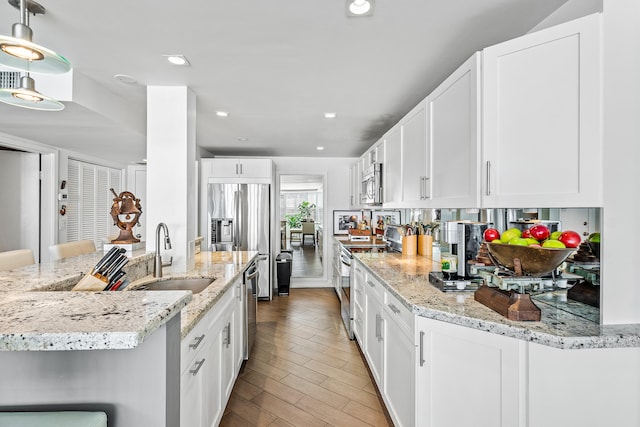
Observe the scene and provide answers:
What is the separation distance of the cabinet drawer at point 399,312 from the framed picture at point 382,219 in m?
2.69

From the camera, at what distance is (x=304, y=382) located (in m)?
2.43

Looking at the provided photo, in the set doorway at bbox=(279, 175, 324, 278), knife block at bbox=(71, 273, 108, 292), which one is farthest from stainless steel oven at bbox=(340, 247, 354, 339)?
doorway at bbox=(279, 175, 324, 278)

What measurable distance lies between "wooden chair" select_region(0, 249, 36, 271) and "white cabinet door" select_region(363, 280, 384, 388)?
258 cm

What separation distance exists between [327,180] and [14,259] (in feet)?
13.5

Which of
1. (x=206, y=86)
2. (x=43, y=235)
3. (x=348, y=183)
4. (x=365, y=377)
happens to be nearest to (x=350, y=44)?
(x=206, y=86)

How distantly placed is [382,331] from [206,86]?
88.2 inches

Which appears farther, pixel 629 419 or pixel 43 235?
pixel 43 235

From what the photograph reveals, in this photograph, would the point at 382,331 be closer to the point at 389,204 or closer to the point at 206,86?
the point at 389,204

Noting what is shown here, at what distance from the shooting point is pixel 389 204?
10.0 feet

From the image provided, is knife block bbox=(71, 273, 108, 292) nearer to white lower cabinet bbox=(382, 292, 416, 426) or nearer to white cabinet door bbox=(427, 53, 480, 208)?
white lower cabinet bbox=(382, 292, 416, 426)

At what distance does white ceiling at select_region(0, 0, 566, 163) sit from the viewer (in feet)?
5.14

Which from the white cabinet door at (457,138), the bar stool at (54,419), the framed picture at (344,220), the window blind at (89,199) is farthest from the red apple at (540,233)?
the window blind at (89,199)

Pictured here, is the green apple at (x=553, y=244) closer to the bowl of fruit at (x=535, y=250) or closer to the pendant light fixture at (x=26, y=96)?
the bowl of fruit at (x=535, y=250)

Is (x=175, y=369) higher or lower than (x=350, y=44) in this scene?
lower
